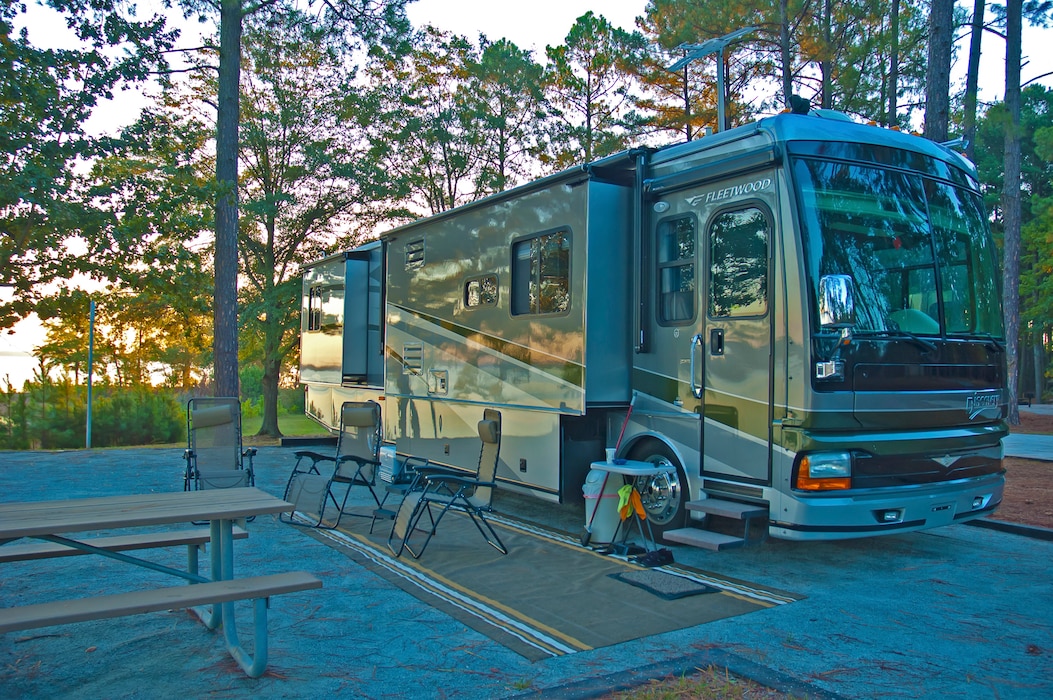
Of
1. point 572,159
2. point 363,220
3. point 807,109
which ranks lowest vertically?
point 807,109

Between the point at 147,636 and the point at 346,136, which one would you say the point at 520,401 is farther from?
the point at 346,136

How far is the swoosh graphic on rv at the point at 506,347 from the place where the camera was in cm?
652

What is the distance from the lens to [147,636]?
13.5 feet

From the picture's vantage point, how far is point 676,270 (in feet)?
20.4

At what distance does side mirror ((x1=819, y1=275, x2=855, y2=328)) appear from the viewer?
498cm

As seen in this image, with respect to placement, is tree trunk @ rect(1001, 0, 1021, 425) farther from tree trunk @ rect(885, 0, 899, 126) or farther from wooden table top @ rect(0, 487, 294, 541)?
wooden table top @ rect(0, 487, 294, 541)

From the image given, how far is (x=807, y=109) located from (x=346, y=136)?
15428 mm

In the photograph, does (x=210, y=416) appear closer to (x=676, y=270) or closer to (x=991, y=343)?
(x=676, y=270)

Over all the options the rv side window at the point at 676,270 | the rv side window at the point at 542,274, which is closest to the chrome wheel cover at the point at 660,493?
the rv side window at the point at 676,270

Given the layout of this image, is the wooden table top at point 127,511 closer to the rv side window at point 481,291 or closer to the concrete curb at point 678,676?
the concrete curb at point 678,676

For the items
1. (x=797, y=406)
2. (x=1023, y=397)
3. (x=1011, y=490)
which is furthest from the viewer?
(x=1023, y=397)

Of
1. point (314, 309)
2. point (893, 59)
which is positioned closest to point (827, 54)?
point (893, 59)

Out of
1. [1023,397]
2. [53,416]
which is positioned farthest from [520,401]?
[1023,397]

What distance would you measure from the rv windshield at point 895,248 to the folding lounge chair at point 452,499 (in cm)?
285
